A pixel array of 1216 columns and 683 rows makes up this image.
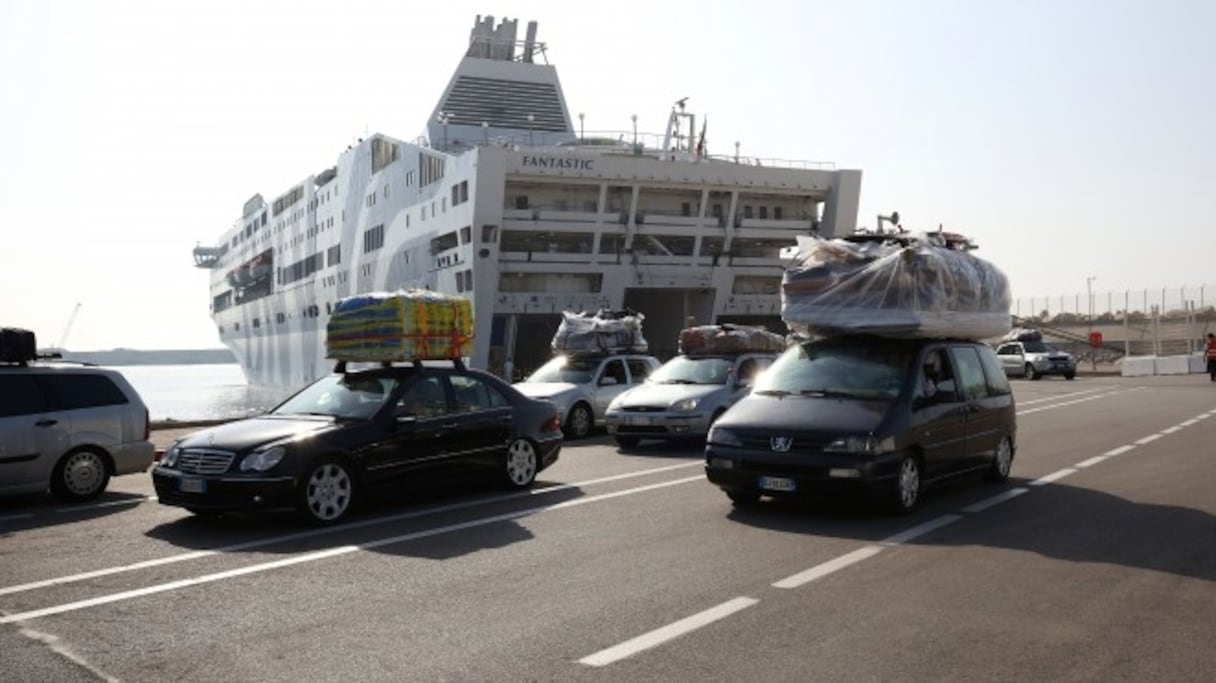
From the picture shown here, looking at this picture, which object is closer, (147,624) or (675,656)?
(675,656)

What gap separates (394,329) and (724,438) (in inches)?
137

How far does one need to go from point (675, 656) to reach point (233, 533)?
4737 millimetres

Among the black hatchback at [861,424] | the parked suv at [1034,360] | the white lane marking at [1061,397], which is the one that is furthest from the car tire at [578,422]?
the parked suv at [1034,360]

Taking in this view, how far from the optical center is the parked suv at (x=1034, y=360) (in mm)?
38656

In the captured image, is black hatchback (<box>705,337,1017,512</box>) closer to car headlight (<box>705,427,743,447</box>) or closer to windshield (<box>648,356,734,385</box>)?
car headlight (<box>705,427,743,447</box>)

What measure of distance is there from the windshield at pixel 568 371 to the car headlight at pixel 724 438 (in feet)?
27.7

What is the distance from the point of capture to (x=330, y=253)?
2347 inches

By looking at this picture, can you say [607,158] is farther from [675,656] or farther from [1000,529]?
[675,656]

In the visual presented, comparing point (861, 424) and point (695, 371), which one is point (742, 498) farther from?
point (695, 371)

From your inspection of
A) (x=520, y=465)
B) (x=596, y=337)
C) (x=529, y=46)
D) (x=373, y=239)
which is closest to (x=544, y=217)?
(x=373, y=239)

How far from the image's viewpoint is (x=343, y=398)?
30.3 feet

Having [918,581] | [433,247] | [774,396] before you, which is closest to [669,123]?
[433,247]

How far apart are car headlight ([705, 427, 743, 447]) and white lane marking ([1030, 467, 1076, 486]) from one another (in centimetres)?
369

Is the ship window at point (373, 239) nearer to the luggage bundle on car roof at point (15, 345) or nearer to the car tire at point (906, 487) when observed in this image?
the luggage bundle on car roof at point (15, 345)
